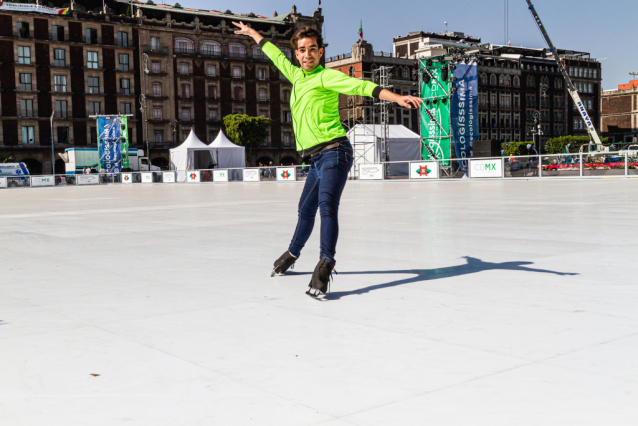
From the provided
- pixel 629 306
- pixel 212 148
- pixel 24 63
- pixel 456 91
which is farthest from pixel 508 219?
pixel 24 63

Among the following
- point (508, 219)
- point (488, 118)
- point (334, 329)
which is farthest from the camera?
point (488, 118)

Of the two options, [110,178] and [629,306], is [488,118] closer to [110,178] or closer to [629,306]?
[110,178]

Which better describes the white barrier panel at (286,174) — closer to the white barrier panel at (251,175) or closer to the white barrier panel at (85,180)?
the white barrier panel at (251,175)

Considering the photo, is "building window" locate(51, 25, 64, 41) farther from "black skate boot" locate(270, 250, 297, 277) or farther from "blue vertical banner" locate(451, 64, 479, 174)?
"black skate boot" locate(270, 250, 297, 277)

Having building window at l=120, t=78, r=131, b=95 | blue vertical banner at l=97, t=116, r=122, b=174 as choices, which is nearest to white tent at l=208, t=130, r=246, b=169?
blue vertical banner at l=97, t=116, r=122, b=174

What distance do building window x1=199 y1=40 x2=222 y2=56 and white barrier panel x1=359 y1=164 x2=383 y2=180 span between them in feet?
137

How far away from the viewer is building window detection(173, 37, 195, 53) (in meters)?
71.8

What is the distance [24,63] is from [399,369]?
226 ft

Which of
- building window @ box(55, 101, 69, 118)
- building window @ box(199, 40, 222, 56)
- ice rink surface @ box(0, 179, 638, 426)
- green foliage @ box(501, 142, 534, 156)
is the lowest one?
ice rink surface @ box(0, 179, 638, 426)

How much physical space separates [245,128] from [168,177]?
24.9 meters

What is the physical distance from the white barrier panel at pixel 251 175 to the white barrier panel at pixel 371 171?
7.53 meters

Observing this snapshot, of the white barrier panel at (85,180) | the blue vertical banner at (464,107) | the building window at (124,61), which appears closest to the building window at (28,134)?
the building window at (124,61)

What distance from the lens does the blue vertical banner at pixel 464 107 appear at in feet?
110

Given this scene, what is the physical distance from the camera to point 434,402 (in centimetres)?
241
